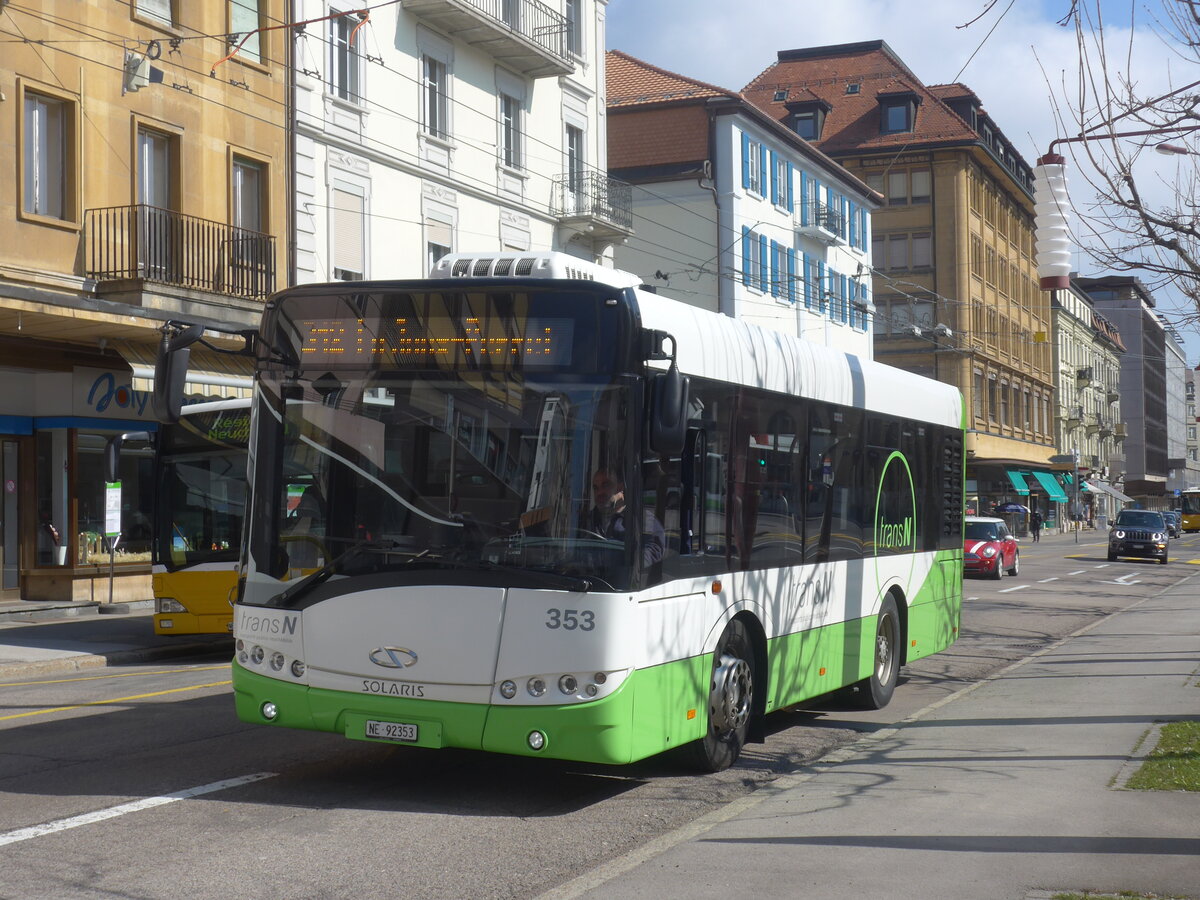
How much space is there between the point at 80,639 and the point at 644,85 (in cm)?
3517

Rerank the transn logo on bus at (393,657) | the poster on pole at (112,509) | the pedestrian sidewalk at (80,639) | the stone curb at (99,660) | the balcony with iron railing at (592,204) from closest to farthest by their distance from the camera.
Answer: the transn logo on bus at (393,657) < the stone curb at (99,660) < the pedestrian sidewalk at (80,639) < the poster on pole at (112,509) < the balcony with iron railing at (592,204)

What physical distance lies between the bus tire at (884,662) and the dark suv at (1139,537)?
117 ft

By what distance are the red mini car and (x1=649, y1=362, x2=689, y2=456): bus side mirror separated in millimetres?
28039

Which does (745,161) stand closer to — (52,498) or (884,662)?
(52,498)

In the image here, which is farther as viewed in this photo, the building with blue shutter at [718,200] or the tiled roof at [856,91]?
the tiled roof at [856,91]

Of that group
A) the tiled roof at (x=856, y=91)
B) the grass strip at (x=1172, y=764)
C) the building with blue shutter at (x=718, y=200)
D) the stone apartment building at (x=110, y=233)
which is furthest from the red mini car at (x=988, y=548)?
the tiled roof at (x=856, y=91)

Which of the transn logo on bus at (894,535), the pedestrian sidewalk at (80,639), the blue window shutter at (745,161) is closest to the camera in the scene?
the transn logo on bus at (894,535)

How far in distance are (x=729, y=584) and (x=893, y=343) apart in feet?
200

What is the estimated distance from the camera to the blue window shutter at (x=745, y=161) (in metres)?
45.7

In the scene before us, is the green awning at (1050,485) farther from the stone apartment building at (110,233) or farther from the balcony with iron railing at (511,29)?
the stone apartment building at (110,233)

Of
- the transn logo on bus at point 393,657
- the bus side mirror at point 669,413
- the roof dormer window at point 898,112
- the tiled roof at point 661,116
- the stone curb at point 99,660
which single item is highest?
the roof dormer window at point 898,112

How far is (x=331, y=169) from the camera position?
2647 cm

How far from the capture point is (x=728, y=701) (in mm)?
8781

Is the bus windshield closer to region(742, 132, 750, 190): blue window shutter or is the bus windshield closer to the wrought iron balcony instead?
the wrought iron balcony
